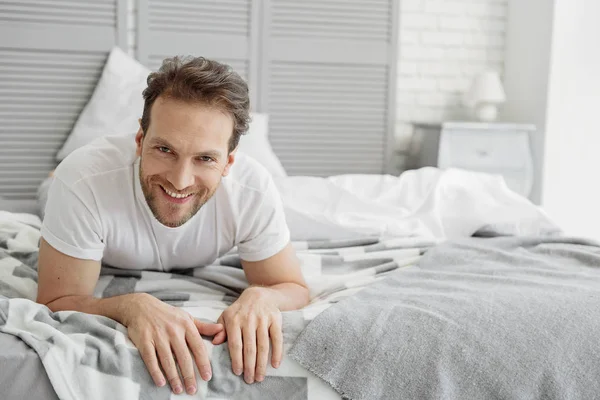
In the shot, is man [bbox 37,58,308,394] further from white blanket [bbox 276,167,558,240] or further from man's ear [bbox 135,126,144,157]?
white blanket [bbox 276,167,558,240]

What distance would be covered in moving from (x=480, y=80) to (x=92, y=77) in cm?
208

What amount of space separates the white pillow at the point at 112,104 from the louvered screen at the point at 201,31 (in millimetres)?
175

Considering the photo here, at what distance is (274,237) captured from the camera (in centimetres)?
162

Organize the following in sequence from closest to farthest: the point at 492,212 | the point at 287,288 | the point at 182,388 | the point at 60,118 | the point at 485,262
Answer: the point at 182,388
the point at 287,288
the point at 485,262
the point at 492,212
the point at 60,118

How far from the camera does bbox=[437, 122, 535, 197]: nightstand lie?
3816mm

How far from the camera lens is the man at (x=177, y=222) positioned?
4.02 ft

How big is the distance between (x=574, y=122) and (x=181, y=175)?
312cm

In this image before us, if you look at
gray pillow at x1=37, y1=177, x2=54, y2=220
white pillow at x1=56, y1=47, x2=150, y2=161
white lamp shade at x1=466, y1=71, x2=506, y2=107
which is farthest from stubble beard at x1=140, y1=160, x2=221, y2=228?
white lamp shade at x1=466, y1=71, x2=506, y2=107

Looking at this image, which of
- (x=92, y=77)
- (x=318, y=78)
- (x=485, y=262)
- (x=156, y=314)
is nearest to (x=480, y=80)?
(x=318, y=78)

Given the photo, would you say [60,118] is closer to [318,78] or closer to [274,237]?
[318,78]

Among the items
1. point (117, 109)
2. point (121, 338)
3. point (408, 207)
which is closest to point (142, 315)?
point (121, 338)

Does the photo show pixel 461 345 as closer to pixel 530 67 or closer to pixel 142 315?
pixel 142 315

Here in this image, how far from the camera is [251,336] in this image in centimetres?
123

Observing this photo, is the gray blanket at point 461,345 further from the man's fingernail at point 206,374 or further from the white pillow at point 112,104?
the white pillow at point 112,104
